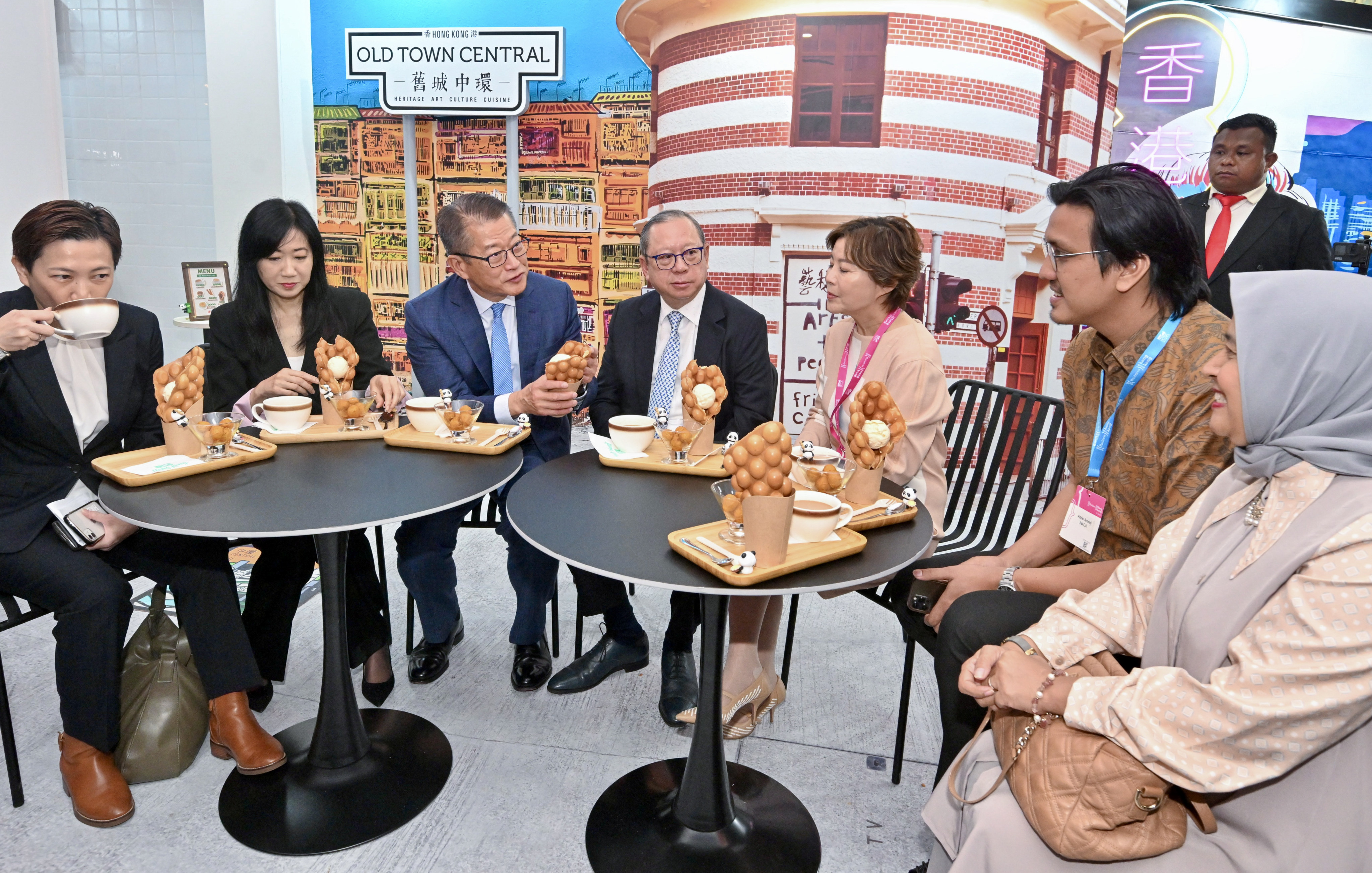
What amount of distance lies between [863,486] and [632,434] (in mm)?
685

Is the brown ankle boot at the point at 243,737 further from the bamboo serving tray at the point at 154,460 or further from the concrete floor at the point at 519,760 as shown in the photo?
the bamboo serving tray at the point at 154,460

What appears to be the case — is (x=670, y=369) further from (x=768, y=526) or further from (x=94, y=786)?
(x=94, y=786)

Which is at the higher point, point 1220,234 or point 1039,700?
point 1220,234

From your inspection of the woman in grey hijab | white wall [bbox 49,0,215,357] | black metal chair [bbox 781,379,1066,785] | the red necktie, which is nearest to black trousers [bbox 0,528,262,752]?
black metal chair [bbox 781,379,1066,785]

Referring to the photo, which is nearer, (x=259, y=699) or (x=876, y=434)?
(x=876, y=434)

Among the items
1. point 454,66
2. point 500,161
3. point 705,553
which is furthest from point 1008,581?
point 500,161

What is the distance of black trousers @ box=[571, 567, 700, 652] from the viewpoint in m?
2.77

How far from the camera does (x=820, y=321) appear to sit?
5172 millimetres

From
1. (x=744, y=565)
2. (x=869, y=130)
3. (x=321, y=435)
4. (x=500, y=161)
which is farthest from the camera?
(x=500, y=161)

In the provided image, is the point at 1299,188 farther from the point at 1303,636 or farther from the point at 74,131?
the point at 74,131

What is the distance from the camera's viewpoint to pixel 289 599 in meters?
2.66

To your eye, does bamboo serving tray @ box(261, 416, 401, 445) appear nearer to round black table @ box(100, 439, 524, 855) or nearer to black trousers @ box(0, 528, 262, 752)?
round black table @ box(100, 439, 524, 855)

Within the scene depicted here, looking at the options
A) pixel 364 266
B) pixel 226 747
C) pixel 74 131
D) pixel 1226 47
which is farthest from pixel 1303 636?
pixel 74 131

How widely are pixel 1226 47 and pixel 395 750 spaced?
5.89 m
